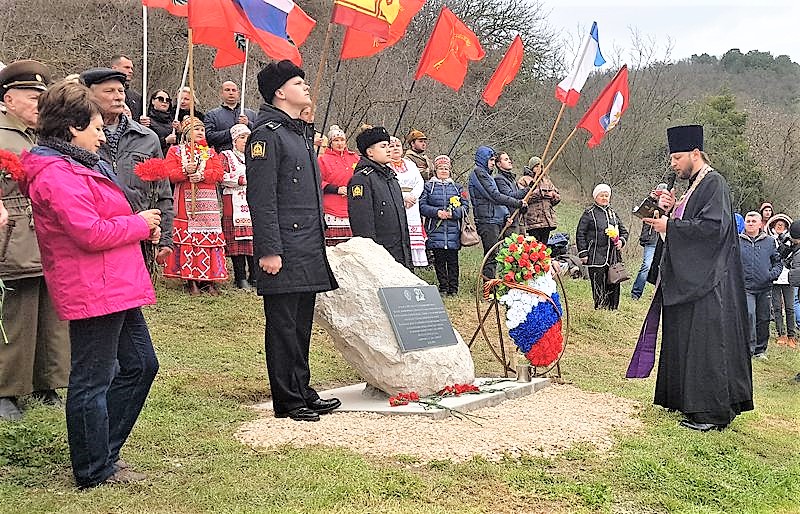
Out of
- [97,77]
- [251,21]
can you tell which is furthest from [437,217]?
[97,77]

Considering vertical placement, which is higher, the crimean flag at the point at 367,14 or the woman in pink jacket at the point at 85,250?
the crimean flag at the point at 367,14

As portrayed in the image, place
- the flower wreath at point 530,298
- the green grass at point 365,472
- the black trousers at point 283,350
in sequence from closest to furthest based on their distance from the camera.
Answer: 1. the green grass at point 365,472
2. the black trousers at point 283,350
3. the flower wreath at point 530,298

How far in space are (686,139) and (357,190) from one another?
9.08 ft

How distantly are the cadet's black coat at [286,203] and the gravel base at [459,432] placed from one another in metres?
0.94

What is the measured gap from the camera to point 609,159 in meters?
21.3

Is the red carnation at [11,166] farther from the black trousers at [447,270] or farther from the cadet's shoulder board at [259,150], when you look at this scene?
the black trousers at [447,270]

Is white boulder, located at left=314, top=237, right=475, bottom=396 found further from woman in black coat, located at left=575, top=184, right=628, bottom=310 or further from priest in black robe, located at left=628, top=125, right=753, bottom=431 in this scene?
woman in black coat, located at left=575, top=184, right=628, bottom=310

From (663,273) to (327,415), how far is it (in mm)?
2762

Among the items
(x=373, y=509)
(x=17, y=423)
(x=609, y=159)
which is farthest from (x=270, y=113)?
(x=609, y=159)

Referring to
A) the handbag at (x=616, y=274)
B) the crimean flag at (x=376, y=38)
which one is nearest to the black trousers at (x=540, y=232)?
the handbag at (x=616, y=274)

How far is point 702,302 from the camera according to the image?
6.39 m

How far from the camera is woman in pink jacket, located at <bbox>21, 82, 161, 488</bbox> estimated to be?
13.5 ft

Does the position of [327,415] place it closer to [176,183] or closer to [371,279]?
[371,279]

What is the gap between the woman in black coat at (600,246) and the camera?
12328mm
